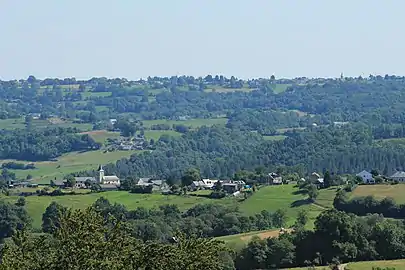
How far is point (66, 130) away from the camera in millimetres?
184500

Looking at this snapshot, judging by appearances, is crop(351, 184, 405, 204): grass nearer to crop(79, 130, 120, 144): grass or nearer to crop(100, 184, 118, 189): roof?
crop(100, 184, 118, 189): roof

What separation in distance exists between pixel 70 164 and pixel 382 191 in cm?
8176

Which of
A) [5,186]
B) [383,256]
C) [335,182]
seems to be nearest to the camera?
[383,256]

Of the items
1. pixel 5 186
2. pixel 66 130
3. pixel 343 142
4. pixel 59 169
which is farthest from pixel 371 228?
pixel 66 130

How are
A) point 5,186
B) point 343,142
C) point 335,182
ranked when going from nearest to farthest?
point 335,182 → point 5,186 → point 343,142

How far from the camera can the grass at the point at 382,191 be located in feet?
260

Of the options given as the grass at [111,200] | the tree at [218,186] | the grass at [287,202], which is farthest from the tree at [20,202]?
the tree at [218,186]

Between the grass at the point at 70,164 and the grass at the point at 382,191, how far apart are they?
6302 centimetres

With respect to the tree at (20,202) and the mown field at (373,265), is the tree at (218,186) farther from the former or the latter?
the mown field at (373,265)

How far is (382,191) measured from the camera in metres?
82.8

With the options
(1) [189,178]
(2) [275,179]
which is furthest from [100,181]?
(2) [275,179]

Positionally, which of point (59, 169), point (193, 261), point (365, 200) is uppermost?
point (193, 261)

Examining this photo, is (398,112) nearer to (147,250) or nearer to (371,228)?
(371,228)

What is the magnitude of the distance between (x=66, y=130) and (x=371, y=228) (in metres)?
132
